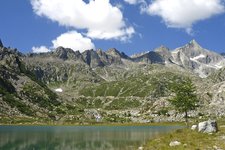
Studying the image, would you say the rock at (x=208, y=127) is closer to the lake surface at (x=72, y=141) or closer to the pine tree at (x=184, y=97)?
the lake surface at (x=72, y=141)

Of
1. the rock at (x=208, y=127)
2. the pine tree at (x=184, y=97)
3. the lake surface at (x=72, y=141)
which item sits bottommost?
the lake surface at (x=72, y=141)

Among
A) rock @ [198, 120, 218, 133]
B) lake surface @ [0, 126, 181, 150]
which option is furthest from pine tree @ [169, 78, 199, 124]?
rock @ [198, 120, 218, 133]

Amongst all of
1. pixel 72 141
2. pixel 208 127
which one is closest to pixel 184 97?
pixel 72 141

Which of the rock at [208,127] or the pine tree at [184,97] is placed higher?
the pine tree at [184,97]

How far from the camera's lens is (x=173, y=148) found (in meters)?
49.2

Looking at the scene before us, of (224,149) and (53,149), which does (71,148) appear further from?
(224,149)

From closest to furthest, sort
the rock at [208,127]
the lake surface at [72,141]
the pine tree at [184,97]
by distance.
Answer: the rock at [208,127], the lake surface at [72,141], the pine tree at [184,97]

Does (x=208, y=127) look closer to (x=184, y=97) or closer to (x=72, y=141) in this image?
(x=72, y=141)

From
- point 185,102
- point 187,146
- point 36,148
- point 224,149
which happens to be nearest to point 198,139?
point 187,146

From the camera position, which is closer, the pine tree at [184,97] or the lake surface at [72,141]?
the lake surface at [72,141]

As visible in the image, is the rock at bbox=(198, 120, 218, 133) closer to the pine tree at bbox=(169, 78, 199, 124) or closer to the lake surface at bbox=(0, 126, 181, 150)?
the lake surface at bbox=(0, 126, 181, 150)

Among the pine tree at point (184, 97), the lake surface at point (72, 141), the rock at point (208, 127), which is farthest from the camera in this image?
the pine tree at point (184, 97)

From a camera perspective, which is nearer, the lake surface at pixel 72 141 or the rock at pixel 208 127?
the rock at pixel 208 127

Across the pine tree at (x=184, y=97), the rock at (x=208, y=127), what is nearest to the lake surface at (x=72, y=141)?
the pine tree at (x=184, y=97)
